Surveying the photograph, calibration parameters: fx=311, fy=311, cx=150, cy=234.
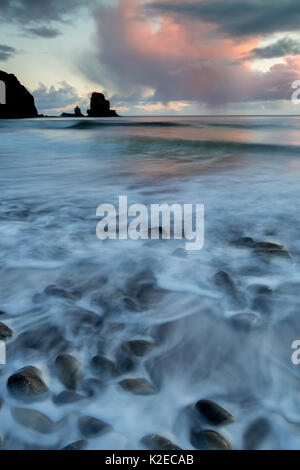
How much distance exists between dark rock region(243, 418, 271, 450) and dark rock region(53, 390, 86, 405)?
0.67 m

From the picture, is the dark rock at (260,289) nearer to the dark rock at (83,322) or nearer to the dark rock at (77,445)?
the dark rock at (83,322)

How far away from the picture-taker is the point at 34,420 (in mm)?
1209

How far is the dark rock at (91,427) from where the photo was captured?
1180 millimetres

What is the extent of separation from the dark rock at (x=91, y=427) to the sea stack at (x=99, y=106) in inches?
3250

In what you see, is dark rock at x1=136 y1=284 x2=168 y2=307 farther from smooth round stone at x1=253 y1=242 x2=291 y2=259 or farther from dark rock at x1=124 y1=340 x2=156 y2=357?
smooth round stone at x1=253 y1=242 x2=291 y2=259

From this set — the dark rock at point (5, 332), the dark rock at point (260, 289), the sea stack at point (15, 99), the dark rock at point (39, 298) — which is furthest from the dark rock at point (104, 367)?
the sea stack at point (15, 99)

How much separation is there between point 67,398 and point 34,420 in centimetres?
14

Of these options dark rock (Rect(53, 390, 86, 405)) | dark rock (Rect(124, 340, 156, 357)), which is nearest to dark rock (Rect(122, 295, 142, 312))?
dark rock (Rect(124, 340, 156, 357))

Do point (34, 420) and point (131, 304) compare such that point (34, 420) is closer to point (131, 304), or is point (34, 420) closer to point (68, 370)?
point (68, 370)

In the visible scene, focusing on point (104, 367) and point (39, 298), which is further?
point (39, 298)

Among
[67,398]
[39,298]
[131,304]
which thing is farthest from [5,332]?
[131,304]
